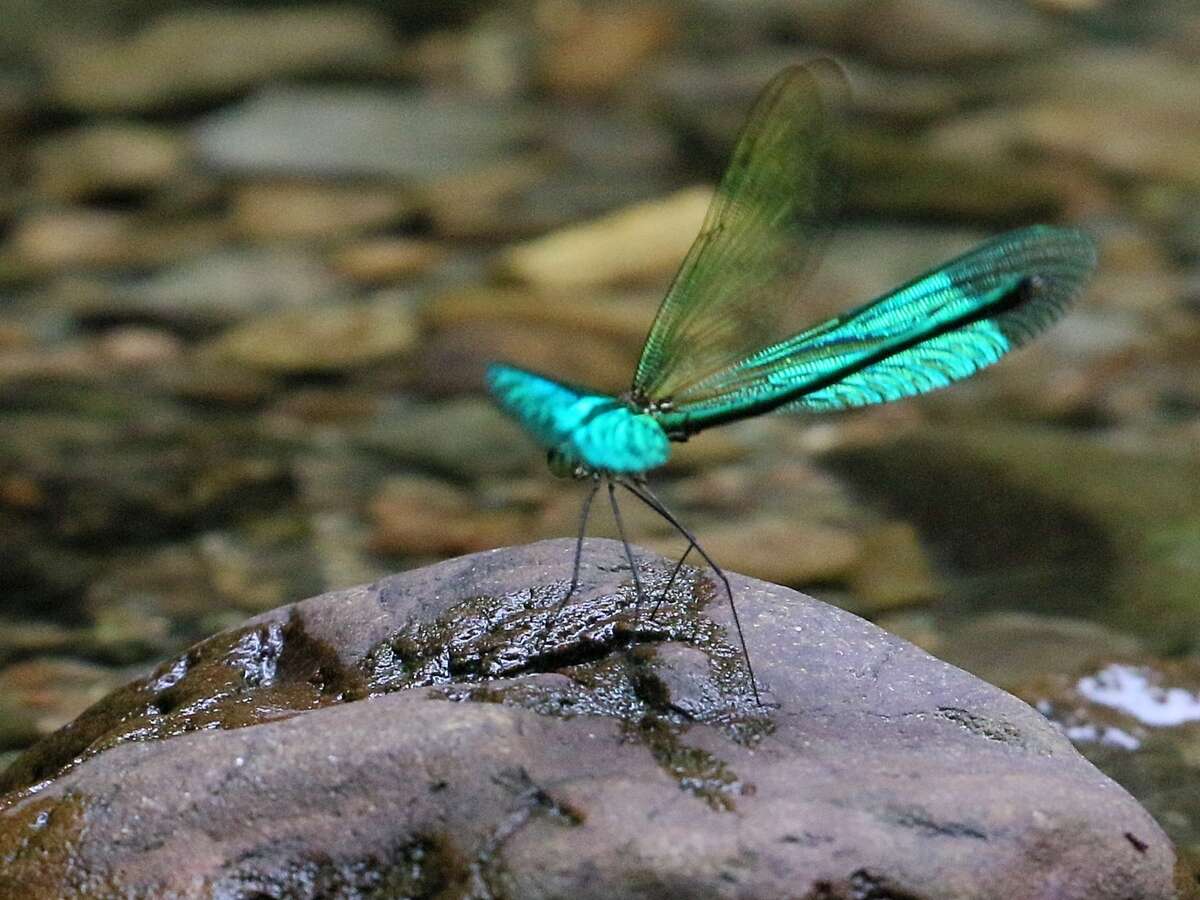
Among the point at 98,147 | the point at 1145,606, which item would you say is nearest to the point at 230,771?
the point at 1145,606

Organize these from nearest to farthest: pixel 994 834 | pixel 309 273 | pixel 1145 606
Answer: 1. pixel 994 834
2. pixel 1145 606
3. pixel 309 273

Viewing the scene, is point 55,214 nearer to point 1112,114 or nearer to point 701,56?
point 701,56

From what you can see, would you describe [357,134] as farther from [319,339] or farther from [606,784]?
[606,784]

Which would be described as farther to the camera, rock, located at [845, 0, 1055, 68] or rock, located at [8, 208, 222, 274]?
rock, located at [845, 0, 1055, 68]

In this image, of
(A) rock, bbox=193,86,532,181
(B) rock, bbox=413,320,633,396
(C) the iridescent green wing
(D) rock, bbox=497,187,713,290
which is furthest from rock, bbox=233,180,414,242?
(C) the iridescent green wing

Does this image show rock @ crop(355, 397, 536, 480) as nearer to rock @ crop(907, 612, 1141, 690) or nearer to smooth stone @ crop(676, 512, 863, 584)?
smooth stone @ crop(676, 512, 863, 584)

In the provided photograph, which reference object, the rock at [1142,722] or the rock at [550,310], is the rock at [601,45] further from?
the rock at [1142,722]
